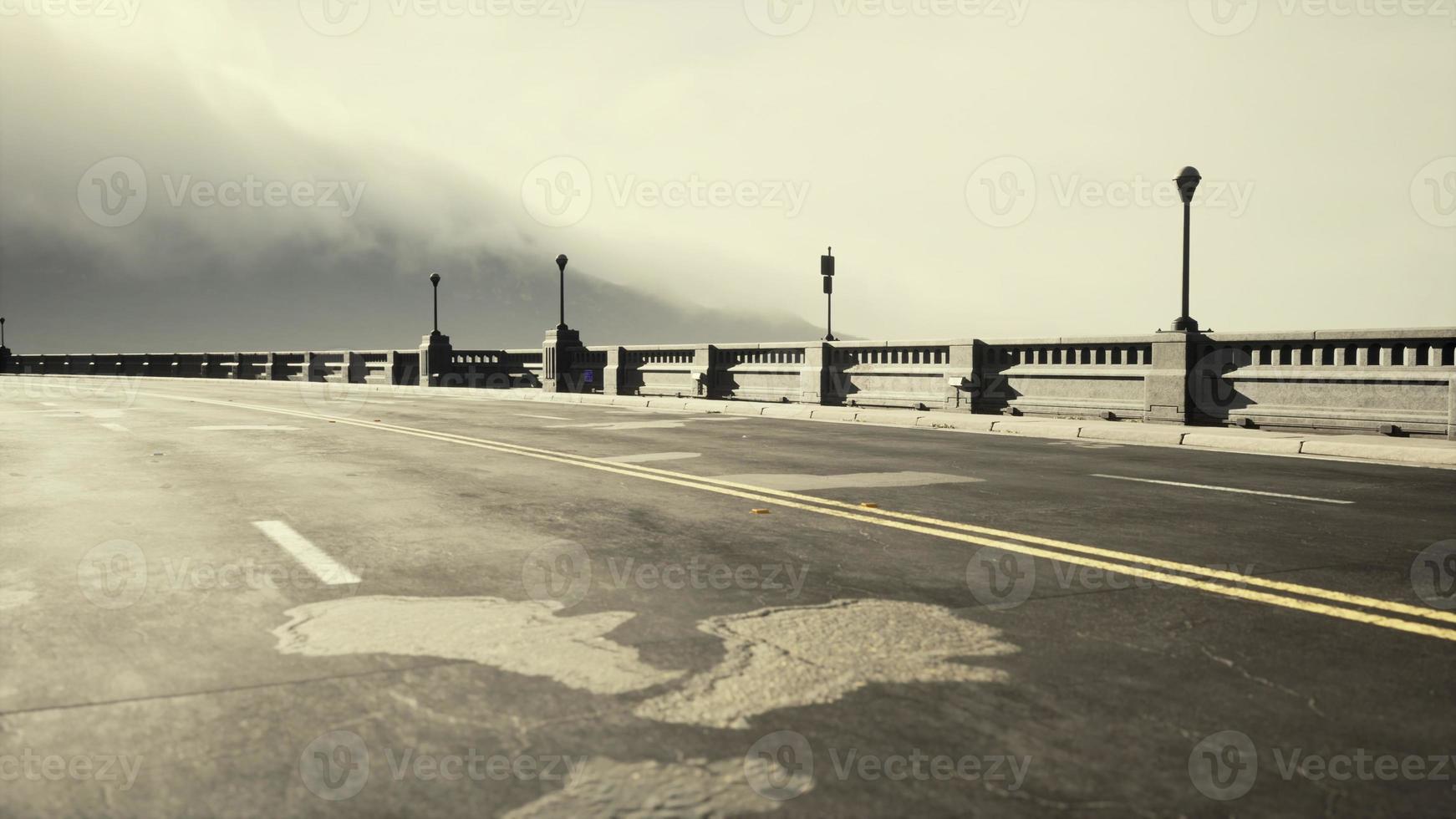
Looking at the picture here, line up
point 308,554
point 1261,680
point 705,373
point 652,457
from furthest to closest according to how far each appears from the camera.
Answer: point 705,373 → point 652,457 → point 308,554 → point 1261,680

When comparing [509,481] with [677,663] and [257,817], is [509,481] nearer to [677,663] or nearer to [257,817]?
[677,663]

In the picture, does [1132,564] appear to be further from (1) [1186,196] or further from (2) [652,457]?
(1) [1186,196]

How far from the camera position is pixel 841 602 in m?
5.09

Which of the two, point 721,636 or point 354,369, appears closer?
point 721,636

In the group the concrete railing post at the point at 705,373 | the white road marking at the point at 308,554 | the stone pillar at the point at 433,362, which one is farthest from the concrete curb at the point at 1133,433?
the stone pillar at the point at 433,362

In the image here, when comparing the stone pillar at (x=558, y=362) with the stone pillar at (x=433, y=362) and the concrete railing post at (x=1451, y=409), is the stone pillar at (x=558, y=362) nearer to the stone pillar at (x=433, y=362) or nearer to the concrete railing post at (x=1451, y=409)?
the stone pillar at (x=433, y=362)

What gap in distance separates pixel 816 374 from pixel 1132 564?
20.2 metres

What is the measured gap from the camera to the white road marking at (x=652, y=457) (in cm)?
1223

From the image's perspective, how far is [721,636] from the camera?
4484 mm

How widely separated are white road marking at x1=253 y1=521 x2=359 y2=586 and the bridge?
71 millimetres

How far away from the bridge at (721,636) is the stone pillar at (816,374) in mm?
13807

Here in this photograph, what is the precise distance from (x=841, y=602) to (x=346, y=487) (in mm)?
6184

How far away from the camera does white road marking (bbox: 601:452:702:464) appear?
12234 mm

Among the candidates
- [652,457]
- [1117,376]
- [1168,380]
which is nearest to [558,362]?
[1117,376]
